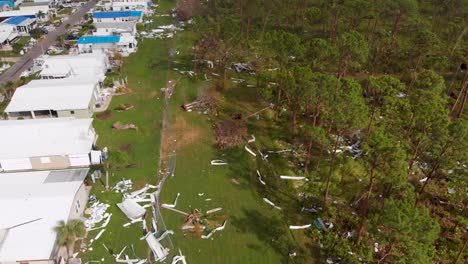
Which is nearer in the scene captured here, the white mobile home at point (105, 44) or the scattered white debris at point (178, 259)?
the scattered white debris at point (178, 259)

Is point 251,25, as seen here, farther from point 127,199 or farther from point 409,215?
point 409,215

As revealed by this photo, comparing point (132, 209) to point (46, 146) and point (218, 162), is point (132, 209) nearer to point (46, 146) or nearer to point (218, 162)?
point (218, 162)

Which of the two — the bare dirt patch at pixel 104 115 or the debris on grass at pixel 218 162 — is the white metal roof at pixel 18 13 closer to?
the bare dirt patch at pixel 104 115

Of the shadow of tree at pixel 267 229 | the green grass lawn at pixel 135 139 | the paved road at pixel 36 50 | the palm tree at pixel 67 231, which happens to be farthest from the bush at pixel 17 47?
the shadow of tree at pixel 267 229

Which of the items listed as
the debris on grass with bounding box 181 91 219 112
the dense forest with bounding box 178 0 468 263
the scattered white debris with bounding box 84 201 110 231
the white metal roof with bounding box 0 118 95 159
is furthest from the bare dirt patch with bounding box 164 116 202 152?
the scattered white debris with bounding box 84 201 110 231

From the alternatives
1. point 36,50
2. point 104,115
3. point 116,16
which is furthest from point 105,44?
point 104,115
